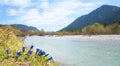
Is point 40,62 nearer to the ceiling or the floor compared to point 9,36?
nearer to the floor

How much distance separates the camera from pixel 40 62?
809 centimetres

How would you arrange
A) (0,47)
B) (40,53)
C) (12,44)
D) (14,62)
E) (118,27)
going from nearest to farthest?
(14,62), (40,53), (0,47), (12,44), (118,27)

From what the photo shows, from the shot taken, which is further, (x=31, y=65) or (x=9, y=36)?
(x=9, y=36)

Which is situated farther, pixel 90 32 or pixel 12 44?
pixel 90 32

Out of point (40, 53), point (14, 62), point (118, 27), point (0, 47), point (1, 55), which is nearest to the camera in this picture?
point (14, 62)

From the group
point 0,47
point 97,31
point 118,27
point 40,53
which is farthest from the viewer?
point 97,31

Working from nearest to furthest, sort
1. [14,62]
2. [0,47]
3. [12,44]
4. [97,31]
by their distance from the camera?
1. [14,62]
2. [0,47]
3. [12,44]
4. [97,31]

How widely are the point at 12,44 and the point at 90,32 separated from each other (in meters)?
138

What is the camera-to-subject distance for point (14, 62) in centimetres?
723

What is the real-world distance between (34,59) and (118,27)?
12591cm

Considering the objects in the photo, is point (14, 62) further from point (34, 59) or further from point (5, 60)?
point (34, 59)

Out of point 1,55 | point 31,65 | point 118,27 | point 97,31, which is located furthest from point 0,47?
point 97,31

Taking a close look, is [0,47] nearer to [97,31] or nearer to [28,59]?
[28,59]

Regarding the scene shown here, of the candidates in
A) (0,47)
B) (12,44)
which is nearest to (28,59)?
(0,47)
